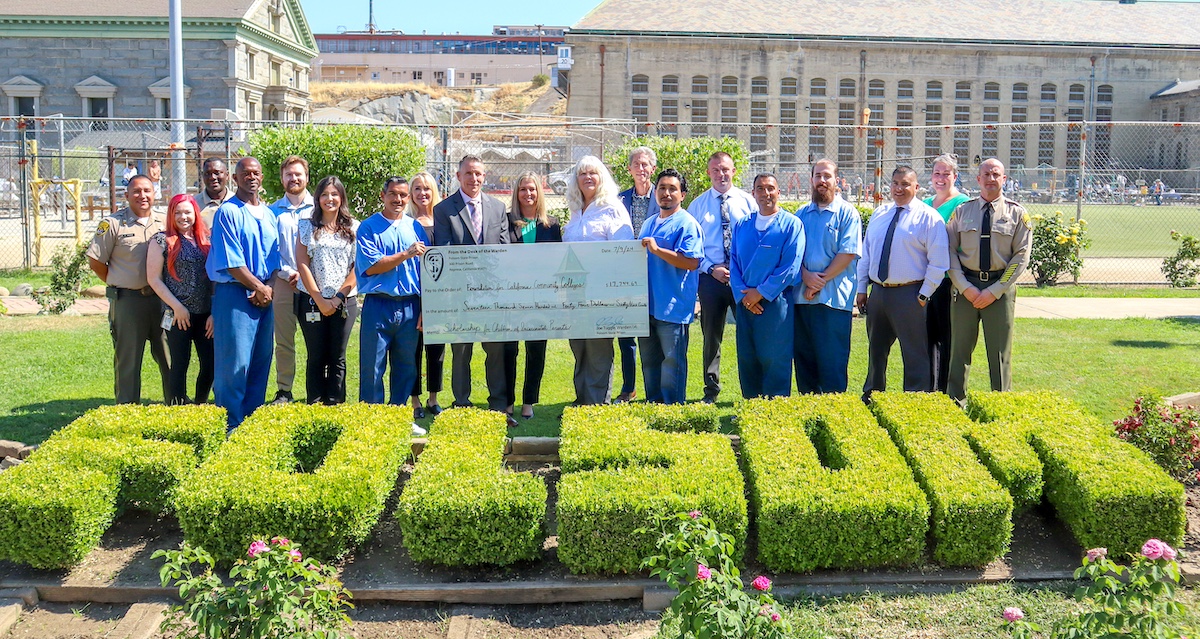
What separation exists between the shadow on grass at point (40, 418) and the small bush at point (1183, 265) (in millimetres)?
12749

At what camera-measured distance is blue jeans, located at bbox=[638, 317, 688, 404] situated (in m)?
7.04

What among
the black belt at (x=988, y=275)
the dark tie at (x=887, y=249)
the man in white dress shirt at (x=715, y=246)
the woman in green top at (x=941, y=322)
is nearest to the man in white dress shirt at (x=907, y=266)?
the dark tie at (x=887, y=249)

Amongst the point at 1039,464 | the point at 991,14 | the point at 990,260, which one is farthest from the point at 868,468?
the point at 991,14

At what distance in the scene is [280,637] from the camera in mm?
3740

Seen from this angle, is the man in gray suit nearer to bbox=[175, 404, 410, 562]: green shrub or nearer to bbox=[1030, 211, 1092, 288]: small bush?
bbox=[175, 404, 410, 562]: green shrub

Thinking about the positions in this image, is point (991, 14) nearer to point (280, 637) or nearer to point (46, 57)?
point (46, 57)

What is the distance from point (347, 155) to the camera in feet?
42.1

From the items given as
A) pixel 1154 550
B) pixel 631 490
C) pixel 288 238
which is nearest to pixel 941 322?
pixel 631 490

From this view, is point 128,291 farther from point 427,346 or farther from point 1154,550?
point 1154,550

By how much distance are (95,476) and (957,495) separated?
13.8 feet

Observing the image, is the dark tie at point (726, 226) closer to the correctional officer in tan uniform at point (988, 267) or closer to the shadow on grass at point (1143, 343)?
the correctional officer in tan uniform at point (988, 267)

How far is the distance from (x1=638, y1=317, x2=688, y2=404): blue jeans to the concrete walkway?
6.40 metres

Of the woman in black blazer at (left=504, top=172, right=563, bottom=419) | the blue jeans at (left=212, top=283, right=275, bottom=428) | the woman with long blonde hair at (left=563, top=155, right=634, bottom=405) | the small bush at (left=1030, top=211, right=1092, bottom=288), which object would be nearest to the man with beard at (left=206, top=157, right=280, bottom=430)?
the blue jeans at (left=212, top=283, right=275, bottom=428)

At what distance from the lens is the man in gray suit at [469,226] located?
706cm
